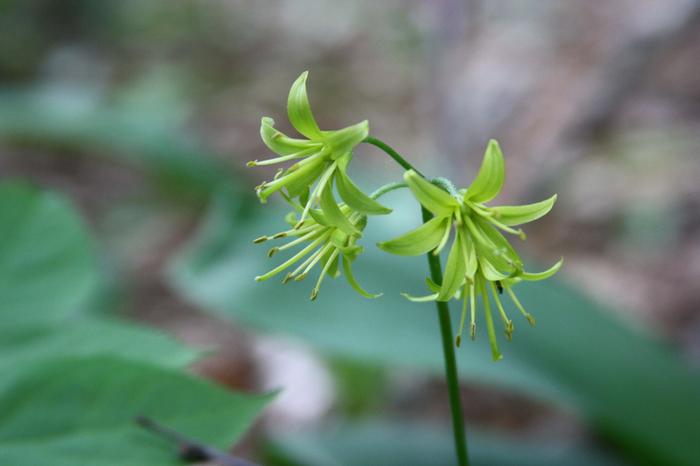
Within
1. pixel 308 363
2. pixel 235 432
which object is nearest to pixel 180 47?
pixel 308 363

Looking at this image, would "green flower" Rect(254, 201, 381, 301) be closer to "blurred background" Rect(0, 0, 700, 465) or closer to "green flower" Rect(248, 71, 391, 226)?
"green flower" Rect(248, 71, 391, 226)

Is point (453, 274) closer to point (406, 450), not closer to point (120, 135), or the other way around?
point (406, 450)

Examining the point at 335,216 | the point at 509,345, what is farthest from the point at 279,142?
the point at 509,345


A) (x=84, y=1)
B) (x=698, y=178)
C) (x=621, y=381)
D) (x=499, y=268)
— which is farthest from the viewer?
(x=84, y=1)

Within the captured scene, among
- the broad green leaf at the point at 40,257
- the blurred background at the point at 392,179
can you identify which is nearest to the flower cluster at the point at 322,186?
the broad green leaf at the point at 40,257

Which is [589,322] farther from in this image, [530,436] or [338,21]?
[338,21]

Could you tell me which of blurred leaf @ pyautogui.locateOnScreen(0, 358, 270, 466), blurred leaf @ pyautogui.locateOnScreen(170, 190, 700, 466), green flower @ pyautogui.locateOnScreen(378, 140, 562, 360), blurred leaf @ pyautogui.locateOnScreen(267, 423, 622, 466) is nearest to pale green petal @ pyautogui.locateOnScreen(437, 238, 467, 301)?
green flower @ pyautogui.locateOnScreen(378, 140, 562, 360)
